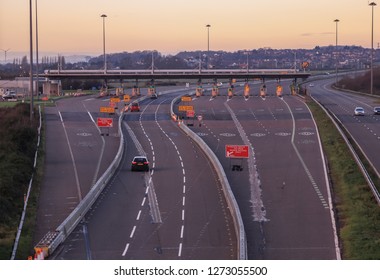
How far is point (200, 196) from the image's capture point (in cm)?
3017

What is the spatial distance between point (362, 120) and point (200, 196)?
30765 mm

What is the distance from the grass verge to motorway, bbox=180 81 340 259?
1.31 feet

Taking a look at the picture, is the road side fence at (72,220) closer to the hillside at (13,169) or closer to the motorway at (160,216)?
the motorway at (160,216)

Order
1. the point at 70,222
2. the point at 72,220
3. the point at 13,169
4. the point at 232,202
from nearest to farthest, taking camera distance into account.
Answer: the point at 70,222 < the point at 72,220 < the point at 232,202 < the point at 13,169

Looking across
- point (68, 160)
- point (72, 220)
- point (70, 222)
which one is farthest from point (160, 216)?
point (68, 160)

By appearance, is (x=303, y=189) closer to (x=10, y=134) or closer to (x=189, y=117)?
(x=10, y=134)

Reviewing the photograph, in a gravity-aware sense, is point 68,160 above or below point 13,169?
below

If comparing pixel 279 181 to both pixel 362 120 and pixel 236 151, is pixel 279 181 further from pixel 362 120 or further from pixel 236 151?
pixel 362 120

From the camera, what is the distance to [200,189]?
31.6 metres

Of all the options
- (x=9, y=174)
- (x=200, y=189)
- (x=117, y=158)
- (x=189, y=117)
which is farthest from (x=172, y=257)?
(x=189, y=117)

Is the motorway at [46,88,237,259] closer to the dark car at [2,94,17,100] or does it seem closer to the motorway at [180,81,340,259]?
the motorway at [180,81,340,259]

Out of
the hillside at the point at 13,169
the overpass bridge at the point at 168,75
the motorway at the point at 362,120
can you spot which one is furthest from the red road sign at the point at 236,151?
the overpass bridge at the point at 168,75

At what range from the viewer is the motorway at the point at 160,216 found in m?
21.9

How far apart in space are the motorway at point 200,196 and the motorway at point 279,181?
0.11ft
